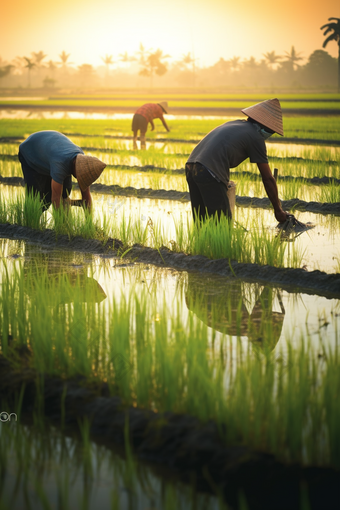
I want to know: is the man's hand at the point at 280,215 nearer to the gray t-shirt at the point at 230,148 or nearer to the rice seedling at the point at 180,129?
the gray t-shirt at the point at 230,148

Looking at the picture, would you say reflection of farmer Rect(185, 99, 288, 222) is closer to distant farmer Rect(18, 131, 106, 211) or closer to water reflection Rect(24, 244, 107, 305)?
distant farmer Rect(18, 131, 106, 211)

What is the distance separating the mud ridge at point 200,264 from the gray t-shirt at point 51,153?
1.88 ft

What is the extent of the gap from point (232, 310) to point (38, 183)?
236cm

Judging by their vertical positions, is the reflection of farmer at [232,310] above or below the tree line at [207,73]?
below

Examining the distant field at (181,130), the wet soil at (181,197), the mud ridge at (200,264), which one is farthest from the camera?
the distant field at (181,130)

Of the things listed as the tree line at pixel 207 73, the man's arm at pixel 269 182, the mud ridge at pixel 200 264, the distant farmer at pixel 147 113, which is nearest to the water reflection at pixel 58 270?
the mud ridge at pixel 200 264

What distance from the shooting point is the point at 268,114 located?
3.86 meters

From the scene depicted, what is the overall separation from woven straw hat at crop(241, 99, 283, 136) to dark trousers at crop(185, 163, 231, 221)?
1.55 feet

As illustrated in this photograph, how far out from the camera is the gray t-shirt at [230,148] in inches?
151

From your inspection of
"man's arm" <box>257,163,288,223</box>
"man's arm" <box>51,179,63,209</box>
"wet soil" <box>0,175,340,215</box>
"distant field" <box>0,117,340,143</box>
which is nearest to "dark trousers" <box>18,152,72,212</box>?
"man's arm" <box>51,179,63,209</box>

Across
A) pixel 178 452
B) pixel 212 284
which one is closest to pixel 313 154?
pixel 212 284

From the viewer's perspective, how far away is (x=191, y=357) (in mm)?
2004

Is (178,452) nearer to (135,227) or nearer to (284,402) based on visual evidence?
(284,402)

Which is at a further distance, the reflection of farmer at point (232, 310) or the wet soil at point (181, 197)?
the wet soil at point (181, 197)
